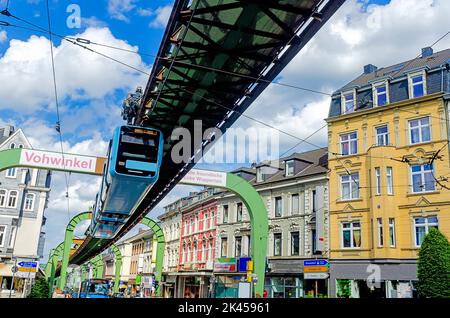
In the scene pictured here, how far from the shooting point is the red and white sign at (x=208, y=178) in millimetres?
20656

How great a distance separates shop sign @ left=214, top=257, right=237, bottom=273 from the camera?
133 ft

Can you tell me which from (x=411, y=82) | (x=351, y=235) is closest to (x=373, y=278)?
(x=351, y=235)

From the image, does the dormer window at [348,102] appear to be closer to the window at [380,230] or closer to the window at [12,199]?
the window at [380,230]

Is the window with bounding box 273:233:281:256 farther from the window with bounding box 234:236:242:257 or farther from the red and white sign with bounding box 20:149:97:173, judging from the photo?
the red and white sign with bounding box 20:149:97:173

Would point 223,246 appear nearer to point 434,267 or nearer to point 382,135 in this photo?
point 382,135

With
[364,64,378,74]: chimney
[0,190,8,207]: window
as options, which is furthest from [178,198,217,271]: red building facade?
[0,190,8,207]: window

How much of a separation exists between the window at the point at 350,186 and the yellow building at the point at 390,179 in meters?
0.07

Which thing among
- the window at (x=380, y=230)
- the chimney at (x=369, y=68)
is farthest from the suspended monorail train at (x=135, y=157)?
the chimney at (x=369, y=68)

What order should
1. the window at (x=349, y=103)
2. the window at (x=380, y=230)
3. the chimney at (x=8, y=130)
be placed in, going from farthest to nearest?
the chimney at (x=8, y=130), the window at (x=349, y=103), the window at (x=380, y=230)

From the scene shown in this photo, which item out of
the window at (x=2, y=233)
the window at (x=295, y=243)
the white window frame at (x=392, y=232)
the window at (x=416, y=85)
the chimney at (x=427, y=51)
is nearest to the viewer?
the white window frame at (x=392, y=232)

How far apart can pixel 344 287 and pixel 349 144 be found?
10857mm

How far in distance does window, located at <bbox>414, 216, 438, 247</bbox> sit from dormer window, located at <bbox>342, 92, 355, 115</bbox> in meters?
10.3

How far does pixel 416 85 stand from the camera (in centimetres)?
3130
